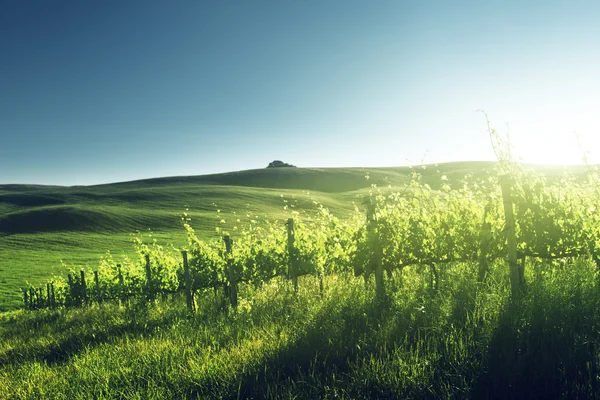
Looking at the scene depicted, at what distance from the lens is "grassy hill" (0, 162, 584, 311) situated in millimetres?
41531

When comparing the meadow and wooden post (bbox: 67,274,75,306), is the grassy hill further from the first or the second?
the meadow

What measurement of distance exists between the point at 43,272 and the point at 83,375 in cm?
3733

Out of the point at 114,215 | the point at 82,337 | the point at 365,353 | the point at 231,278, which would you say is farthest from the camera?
the point at 114,215

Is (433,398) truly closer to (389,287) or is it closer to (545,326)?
(545,326)

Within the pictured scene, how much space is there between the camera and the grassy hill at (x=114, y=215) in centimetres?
4153

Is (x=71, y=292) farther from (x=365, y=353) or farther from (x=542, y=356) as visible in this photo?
(x=542, y=356)

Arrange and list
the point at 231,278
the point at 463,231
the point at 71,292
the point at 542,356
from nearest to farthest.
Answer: the point at 542,356
the point at 463,231
the point at 231,278
the point at 71,292

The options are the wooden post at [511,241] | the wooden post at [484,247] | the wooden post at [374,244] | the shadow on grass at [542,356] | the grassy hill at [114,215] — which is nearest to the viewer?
the shadow on grass at [542,356]

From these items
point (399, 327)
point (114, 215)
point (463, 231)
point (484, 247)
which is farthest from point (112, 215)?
point (399, 327)

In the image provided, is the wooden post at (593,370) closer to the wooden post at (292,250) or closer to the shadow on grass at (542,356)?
the shadow on grass at (542,356)

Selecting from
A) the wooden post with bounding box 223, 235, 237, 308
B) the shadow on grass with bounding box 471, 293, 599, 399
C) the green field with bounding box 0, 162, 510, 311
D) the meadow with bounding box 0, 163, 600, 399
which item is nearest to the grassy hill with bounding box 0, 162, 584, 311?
the green field with bounding box 0, 162, 510, 311

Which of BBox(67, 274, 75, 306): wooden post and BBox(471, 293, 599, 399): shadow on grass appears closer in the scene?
BBox(471, 293, 599, 399): shadow on grass

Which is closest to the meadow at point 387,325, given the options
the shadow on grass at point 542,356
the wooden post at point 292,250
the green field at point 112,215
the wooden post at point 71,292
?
the shadow on grass at point 542,356

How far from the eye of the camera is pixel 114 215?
208 ft
